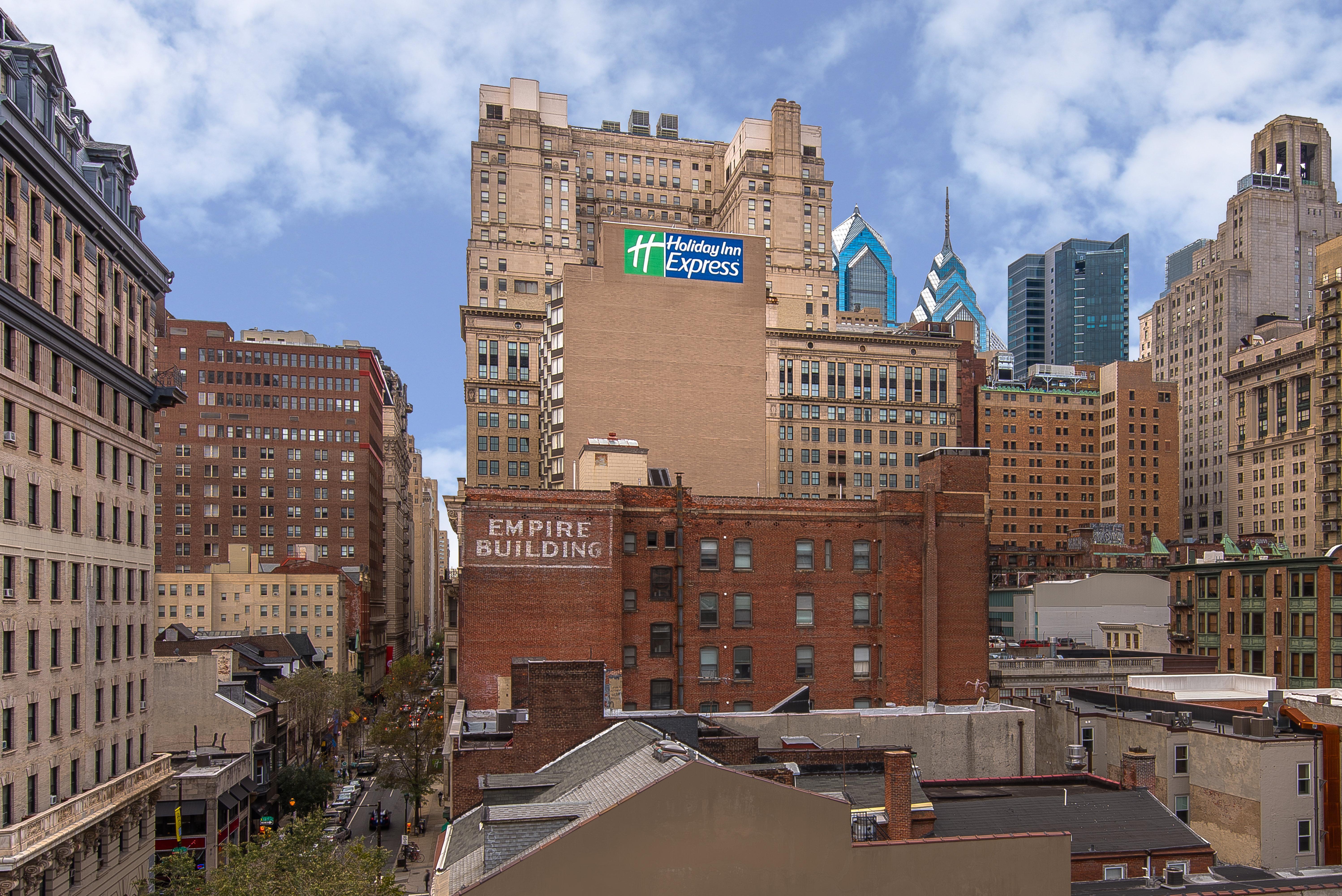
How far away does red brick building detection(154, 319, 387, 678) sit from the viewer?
166750 millimetres

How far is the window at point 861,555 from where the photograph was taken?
205 ft

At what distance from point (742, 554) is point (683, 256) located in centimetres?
3073

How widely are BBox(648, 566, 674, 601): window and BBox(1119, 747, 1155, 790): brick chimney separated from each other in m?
26.0

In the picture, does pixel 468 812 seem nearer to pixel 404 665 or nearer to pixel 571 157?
pixel 404 665

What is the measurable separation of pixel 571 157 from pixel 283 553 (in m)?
78.7

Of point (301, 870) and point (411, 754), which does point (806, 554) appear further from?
point (301, 870)

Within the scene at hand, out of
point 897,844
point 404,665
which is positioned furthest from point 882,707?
point 404,665

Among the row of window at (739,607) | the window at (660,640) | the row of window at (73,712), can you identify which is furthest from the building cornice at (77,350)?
the window at (660,640)

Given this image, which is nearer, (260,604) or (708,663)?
(708,663)

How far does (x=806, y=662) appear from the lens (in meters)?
61.9

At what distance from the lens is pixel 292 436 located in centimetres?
17225

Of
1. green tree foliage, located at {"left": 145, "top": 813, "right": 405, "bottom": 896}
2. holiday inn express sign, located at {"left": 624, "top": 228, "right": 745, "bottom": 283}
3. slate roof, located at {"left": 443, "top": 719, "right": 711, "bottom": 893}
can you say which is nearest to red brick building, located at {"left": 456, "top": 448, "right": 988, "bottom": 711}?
green tree foliage, located at {"left": 145, "top": 813, "right": 405, "bottom": 896}

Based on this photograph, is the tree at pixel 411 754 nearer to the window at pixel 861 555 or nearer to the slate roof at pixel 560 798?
the window at pixel 861 555

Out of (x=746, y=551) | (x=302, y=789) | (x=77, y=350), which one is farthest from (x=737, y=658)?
(x=302, y=789)
